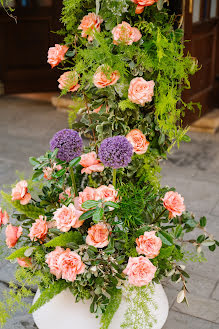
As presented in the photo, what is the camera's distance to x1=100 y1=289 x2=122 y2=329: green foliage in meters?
1.52

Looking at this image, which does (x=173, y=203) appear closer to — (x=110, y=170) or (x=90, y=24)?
(x=110, y=170)

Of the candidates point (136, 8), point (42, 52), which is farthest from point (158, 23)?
point (42, 52)

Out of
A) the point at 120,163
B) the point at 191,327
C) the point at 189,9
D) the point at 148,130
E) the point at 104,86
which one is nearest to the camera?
the point at 120,163

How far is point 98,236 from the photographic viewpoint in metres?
1.55

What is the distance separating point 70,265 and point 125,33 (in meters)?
0.83

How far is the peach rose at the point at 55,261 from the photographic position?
1.53 meters

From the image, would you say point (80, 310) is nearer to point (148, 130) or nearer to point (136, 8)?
point (148, 130)

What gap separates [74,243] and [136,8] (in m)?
0.86

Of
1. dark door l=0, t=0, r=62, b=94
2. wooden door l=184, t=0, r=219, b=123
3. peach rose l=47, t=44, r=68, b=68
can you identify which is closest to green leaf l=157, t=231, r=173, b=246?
peach rose l=47, t=44, r=68, b=68

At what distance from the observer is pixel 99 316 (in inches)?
64.8

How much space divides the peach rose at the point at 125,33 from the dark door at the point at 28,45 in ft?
12.4

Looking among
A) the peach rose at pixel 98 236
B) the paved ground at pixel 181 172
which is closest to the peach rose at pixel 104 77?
the peach rose at pixel 98 236

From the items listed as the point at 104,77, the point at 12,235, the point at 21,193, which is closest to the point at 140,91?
the point at 104,77

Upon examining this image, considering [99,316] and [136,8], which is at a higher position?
[136,8]
